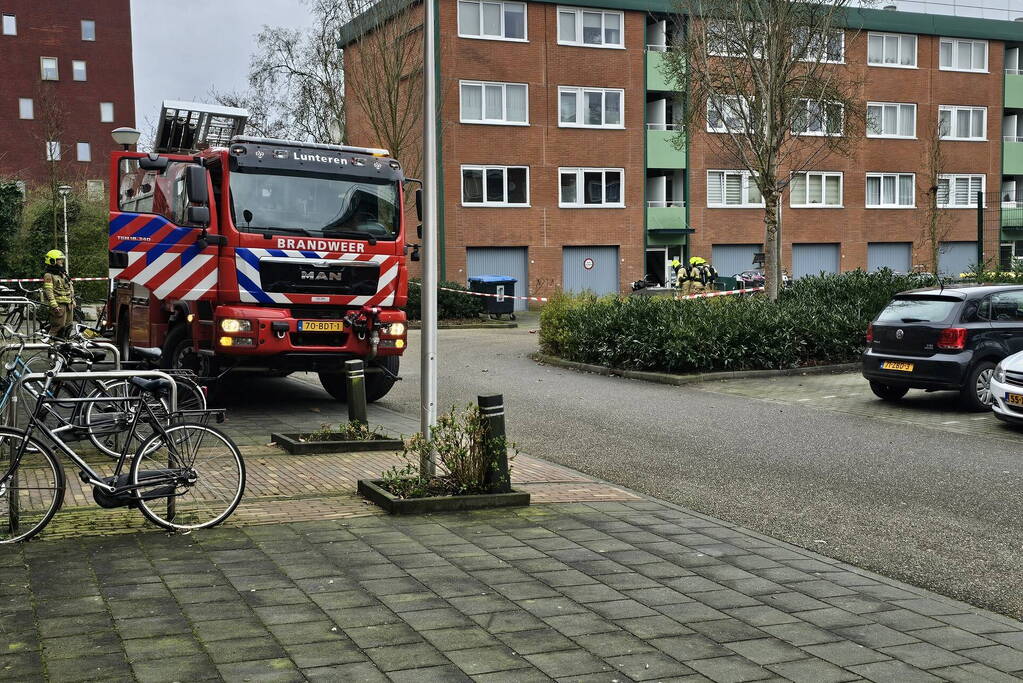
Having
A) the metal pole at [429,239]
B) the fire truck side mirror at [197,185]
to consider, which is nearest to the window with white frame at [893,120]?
the fire truck side mirror at [197,185]

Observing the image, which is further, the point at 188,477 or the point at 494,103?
the point at 494,103

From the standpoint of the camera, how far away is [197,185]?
488 inches

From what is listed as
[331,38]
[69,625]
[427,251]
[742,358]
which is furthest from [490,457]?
[331,38]

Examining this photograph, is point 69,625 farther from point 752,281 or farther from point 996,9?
point 996,9

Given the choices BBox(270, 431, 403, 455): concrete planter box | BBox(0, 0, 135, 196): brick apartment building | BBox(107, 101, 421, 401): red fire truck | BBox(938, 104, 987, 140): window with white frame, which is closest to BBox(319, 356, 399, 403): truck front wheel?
BBox(107, 101, 421, 401): red fire truck

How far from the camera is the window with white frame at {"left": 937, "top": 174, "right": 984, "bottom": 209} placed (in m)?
48.0

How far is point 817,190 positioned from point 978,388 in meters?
33.8

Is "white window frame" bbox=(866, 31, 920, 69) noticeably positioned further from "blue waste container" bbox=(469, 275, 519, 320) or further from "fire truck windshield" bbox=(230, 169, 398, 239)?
"fire truck windshield" bbox=(230, 169, 398, 239)

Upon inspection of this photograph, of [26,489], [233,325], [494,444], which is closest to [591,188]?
[233,325]

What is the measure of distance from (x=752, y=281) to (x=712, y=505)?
1355 inches

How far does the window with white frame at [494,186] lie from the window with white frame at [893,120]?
628 inches

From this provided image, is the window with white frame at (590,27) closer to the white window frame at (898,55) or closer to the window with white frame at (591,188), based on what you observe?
the window with white frame at (591,188)

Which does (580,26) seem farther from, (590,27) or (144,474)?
(144,474)

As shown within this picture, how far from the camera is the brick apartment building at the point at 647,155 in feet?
130
